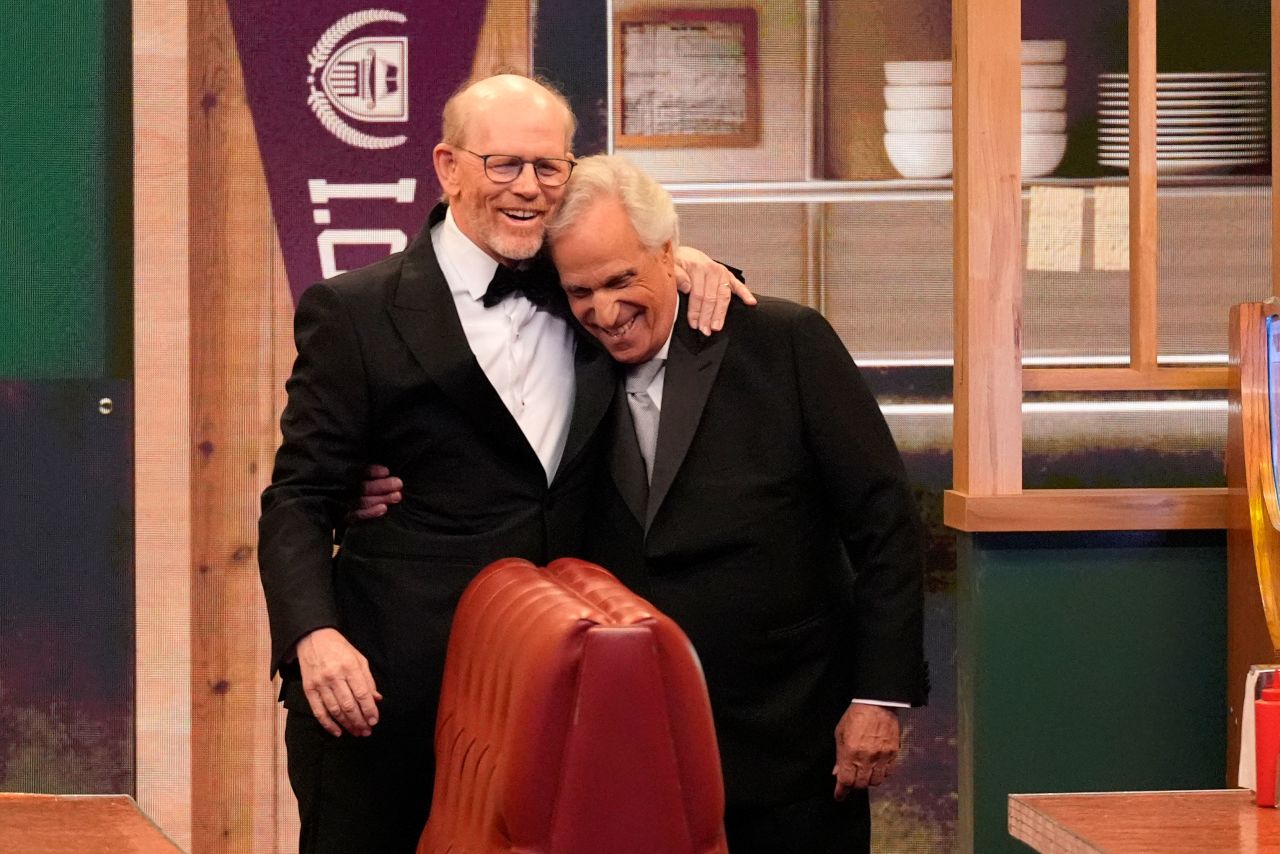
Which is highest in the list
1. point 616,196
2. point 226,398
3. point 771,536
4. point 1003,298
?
point 616,196

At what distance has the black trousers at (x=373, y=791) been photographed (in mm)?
2176

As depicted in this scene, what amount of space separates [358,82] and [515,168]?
145 centimetres

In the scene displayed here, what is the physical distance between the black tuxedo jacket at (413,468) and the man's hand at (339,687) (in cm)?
14

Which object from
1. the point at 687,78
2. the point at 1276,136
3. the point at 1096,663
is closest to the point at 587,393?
the point at 1096,663

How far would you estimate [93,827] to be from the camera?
1.72 m

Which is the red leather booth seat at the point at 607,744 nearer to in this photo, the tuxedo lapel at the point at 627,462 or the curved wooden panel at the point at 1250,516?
the tuxedo lapel at the point at 627,462

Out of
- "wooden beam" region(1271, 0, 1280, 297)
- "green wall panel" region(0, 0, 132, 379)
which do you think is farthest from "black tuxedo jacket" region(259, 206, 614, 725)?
"green wall panel" region(0, 0, 132, 379)

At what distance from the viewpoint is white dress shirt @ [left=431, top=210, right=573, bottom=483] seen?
2215mm

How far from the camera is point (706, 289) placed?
7.42 feet

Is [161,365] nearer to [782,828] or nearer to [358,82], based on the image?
[358,82]

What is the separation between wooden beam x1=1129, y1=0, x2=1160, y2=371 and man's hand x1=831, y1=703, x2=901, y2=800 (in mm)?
692

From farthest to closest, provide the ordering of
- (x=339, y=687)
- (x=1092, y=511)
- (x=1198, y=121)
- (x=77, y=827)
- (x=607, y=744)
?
1. (x=1198, y=121)
2. (x=1092, y=511)
3. (x=339, y=687)
4. (x=77, y=827)
5. (x=607, y=744)

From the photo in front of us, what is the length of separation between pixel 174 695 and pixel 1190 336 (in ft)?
7.97

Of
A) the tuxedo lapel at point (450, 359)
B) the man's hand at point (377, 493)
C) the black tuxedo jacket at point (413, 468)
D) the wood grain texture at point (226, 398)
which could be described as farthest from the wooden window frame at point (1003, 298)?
the wood grain texture at point (226, 398)
